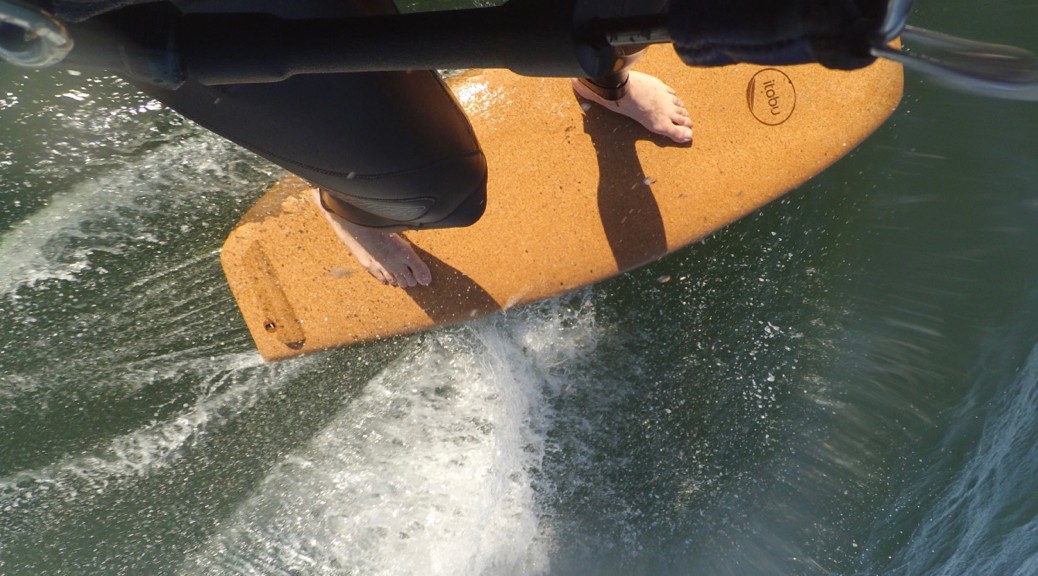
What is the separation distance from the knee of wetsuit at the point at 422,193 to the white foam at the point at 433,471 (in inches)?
24.0

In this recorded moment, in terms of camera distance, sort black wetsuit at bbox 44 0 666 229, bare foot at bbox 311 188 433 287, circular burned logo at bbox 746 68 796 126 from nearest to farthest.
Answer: black wetsuit at bbox 44 0 666 229
bare foot at bbox 311 188 433 287
circular burned logo at bbox 746 68 796 126

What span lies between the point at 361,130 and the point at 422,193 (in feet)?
0.49

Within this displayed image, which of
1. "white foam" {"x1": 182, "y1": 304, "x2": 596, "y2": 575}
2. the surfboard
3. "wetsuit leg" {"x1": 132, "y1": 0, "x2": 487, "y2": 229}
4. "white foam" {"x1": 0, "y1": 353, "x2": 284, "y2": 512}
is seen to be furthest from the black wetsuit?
"white foam" {"x1": 0, "y1": 353, "x2": 284, "y2": 512}

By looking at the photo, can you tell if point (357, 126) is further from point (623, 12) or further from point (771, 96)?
point (771, 96)

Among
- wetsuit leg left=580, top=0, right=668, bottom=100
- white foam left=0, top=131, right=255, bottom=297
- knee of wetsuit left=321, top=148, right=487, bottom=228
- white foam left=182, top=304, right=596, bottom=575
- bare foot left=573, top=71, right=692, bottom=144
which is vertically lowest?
white foam left=182, top=304, right=596, bottom=575

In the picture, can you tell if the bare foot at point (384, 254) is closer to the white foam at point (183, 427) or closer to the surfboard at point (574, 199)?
the surfboard at point (574, 199)

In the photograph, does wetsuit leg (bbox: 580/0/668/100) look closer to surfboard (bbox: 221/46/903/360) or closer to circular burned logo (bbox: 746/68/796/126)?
surfboard (bbox: 221/46/903/360)

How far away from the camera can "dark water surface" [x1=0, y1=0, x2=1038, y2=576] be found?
1.77 m

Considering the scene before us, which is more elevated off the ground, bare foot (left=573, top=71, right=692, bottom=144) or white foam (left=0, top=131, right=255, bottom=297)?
bare foot (left=573, top=71, right=692, bottom=144)

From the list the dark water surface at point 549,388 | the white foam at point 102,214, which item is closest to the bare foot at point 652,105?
the dark water surface at point 549,388

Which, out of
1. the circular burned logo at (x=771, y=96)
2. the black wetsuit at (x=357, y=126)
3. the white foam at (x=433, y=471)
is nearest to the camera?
the black wetsuit at (x=357, y=126)

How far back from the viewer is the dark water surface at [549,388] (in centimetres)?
177

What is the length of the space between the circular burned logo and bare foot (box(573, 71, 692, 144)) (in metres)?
0.15

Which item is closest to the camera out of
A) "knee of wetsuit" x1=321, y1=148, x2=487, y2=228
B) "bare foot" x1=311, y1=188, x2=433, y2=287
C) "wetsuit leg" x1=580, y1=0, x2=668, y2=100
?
"wetsuit leg" x1=580, y1=0, x2=668, y2=100
